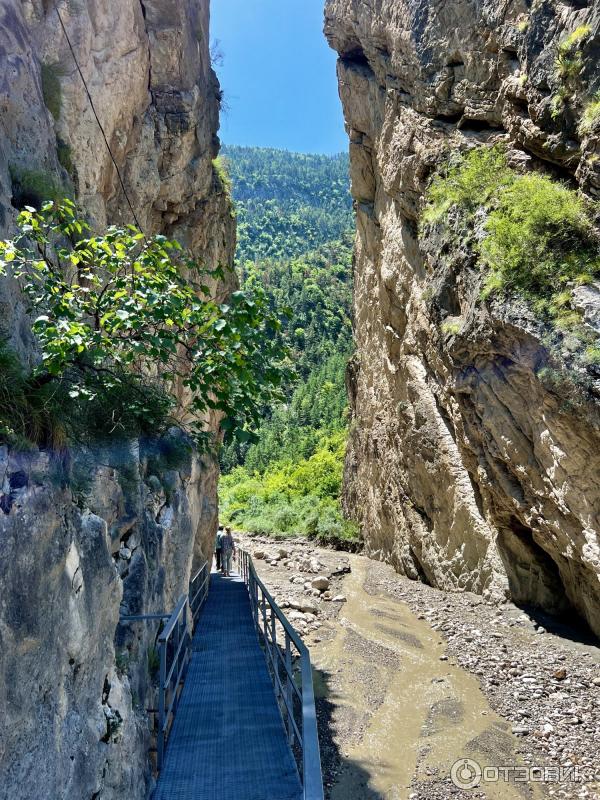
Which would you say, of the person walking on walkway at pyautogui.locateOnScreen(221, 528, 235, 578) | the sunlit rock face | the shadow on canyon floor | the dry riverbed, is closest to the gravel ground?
the dry riverbed

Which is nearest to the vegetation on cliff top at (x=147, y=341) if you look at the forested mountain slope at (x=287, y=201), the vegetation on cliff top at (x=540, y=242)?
the vegetation on cliff top at (x=540, y=242)

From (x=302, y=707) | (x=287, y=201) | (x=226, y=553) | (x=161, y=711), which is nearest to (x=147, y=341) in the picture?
(x=302, y=707)

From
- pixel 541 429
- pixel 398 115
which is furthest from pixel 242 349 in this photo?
pixel 398 115

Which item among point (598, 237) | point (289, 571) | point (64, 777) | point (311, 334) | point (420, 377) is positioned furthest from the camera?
point (311, 334)

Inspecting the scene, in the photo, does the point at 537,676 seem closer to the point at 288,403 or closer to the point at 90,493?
the point at 288,403

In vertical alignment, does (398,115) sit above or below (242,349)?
above

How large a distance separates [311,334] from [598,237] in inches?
3543

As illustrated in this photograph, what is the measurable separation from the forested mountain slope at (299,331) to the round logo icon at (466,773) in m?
6.33

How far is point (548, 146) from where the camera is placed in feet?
35.7

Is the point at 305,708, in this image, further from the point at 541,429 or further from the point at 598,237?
the point at 598,237

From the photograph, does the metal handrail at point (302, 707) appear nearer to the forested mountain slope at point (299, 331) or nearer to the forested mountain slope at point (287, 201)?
the forested mountain slope at point (299, 331)

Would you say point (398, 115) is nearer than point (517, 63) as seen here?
No

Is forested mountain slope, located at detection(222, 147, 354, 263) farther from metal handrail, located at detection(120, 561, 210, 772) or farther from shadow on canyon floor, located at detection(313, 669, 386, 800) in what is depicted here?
metal handrail, located at detection(120, 561, 210, 772)

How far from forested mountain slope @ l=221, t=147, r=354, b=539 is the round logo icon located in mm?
6333
